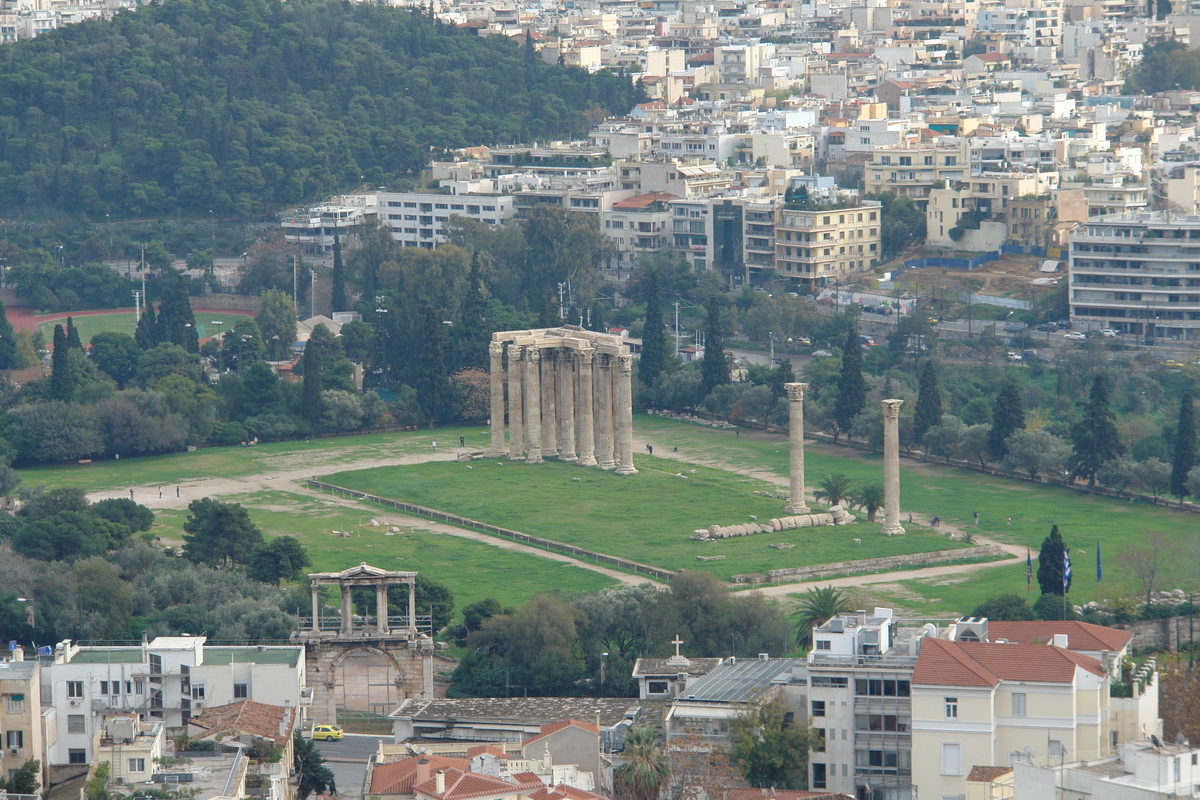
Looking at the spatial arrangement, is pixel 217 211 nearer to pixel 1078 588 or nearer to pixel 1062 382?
pixel 1062 382

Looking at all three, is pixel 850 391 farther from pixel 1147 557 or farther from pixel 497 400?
pixel 1147 557

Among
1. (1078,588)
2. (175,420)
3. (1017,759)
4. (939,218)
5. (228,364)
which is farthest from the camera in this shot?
(939,218)

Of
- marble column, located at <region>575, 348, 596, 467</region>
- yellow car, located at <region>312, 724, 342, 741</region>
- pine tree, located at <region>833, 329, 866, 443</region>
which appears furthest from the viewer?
pine tree, located at <region>833, 329, 866, 443</region>

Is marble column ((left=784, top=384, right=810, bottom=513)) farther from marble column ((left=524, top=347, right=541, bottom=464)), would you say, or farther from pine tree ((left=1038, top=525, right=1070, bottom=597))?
pine tree ((left=1038, top=525, right=1070, bottom=597))

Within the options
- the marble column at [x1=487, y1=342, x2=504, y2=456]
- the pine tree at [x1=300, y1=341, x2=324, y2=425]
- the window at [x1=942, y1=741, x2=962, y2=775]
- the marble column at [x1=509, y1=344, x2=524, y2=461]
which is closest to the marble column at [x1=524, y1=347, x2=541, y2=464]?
the marble column at [x1=509, y1=344, x2=524, y2=461]

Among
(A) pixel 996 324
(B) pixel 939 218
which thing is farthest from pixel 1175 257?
(B) pixel 939 218

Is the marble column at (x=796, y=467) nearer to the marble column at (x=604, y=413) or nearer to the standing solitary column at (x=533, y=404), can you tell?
the marble column at (x=604, y=413)

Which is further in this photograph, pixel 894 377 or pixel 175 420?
pixel 894 377

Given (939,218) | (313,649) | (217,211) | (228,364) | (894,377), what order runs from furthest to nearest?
(217,211) → (939,218) → (228,364) → (894,377) → (313,649)
